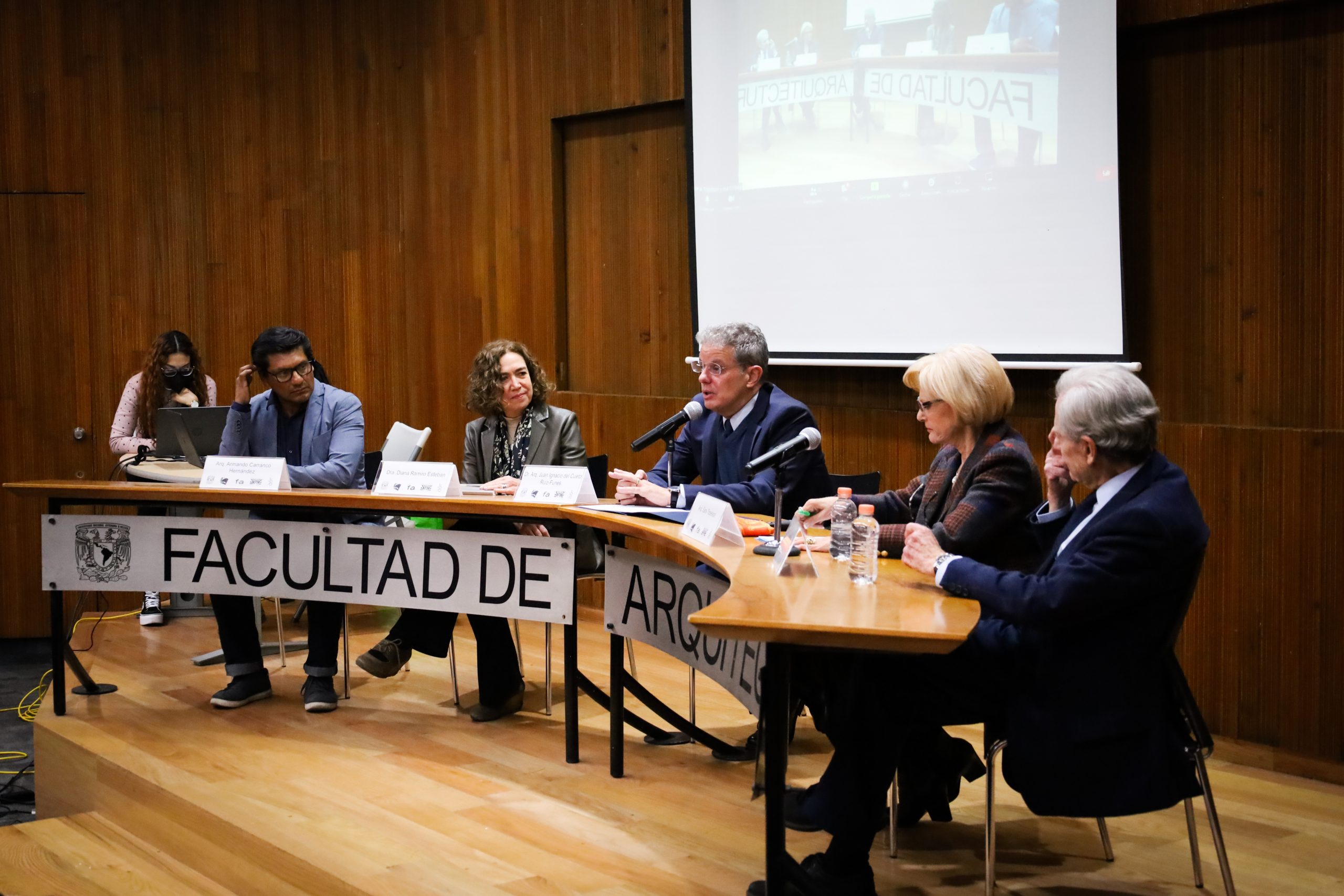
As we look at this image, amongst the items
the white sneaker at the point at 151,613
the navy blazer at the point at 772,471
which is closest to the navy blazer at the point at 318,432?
the navy blazer at the point at 772,471

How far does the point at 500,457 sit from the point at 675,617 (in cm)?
133

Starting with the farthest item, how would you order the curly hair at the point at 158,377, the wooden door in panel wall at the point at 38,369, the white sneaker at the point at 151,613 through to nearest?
the wooden door in panel wall at the point at 38,369 < the curly hair at the point at 158,377 < the white sneaker at the point at 151,613

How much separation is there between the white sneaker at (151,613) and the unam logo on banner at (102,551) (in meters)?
1.44

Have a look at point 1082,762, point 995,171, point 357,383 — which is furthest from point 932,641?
point 357,383

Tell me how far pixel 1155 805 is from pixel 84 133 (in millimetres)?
5861

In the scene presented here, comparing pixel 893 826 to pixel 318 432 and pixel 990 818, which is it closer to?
pixel 990 818

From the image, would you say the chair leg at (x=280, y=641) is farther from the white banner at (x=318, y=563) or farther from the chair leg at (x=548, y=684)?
the chair leg at (x=548, y=684)

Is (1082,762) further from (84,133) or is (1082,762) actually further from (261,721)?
(84,133)

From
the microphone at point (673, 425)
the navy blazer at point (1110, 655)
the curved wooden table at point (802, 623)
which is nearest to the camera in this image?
the curved wooden table at point (802, 623)

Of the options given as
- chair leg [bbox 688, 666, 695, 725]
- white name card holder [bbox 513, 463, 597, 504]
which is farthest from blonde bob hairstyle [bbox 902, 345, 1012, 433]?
chair leg [bbox 688, 666, 695, 725]

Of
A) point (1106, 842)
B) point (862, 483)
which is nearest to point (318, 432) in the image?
point (862, 483)

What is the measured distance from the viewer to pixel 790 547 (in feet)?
8.79

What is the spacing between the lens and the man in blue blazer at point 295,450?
417 centimetres

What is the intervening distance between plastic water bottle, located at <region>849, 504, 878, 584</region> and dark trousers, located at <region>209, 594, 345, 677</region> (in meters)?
2.28
